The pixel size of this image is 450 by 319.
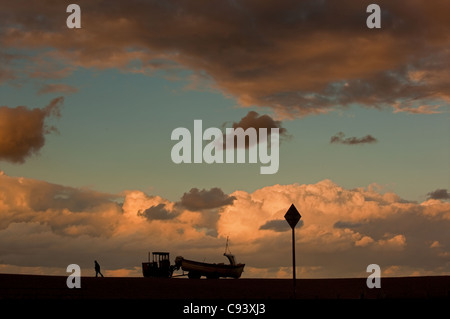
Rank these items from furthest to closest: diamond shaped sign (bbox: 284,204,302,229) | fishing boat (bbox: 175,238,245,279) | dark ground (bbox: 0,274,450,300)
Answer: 1. fishing boat (bbox: 175,238,245,279)
2. dark ground (bbox: 0,274,450,300)
3. diamond shaped sign (bbox: 284,204,302,229)

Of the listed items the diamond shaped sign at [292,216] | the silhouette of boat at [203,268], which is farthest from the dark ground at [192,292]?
the silhouette of boat at [203,268]

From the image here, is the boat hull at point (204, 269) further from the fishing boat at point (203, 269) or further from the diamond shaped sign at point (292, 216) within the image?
the diamond shaped sign at point (292, 216)

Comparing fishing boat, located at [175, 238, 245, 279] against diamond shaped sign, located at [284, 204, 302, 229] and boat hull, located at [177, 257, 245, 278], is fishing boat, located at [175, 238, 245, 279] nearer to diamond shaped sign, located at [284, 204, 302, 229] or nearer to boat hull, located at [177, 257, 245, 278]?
boat hull, located at [177, 257, 245, 278]

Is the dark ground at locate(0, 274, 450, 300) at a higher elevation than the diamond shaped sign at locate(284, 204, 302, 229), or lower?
lower

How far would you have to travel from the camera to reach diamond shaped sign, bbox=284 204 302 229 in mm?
26438

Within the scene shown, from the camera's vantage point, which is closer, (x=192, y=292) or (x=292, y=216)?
(x=292, y=216)

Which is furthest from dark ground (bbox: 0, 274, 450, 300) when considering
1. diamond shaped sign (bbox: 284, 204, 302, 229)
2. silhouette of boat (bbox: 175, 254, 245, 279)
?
silhouette of boat (bbox: 175, 254, 245, 279)

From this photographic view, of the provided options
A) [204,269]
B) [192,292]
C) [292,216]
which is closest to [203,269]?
[204,269]

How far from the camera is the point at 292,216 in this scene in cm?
2652

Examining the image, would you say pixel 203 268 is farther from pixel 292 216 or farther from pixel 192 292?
pixel 292 216
